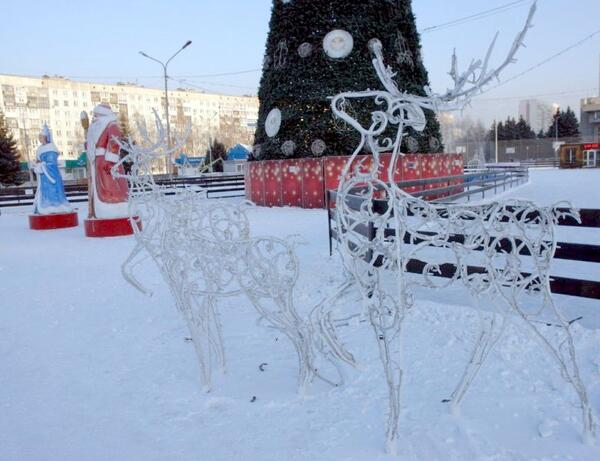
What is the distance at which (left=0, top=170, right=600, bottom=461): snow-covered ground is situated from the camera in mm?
2557

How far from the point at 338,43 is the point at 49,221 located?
30.7 ft

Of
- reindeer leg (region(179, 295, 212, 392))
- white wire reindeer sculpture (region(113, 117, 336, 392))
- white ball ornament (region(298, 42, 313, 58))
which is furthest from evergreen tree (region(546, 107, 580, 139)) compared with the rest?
reindeer leg (region(179, 295, 212, 392))

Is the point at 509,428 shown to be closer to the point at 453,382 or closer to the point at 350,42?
the point at 453,382

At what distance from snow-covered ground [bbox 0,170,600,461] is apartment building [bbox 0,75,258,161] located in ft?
178

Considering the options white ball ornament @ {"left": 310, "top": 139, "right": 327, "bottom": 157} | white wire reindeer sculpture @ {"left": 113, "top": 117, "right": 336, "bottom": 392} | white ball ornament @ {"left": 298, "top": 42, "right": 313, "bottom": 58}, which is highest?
white ball ornament @ {"left": 298, "top": 42, "right": 313, "bottom": 58}

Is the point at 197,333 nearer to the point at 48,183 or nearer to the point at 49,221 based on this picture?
the point at 49,221

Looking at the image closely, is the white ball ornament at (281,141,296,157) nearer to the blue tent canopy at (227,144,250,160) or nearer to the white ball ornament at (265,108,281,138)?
the white ball ornament at (265,108,281,138)

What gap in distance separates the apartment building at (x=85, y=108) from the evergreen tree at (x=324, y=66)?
43627mm

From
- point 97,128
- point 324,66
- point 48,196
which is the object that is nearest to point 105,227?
point 97,128

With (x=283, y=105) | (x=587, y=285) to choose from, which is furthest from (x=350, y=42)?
(x=587, y=285)

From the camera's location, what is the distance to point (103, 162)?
10461 mm

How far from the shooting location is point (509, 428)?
2635 mm

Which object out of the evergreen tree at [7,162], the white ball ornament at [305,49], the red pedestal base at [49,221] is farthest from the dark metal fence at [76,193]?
the evergreen tree at [7,162]

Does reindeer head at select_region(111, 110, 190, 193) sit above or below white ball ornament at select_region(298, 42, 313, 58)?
below
